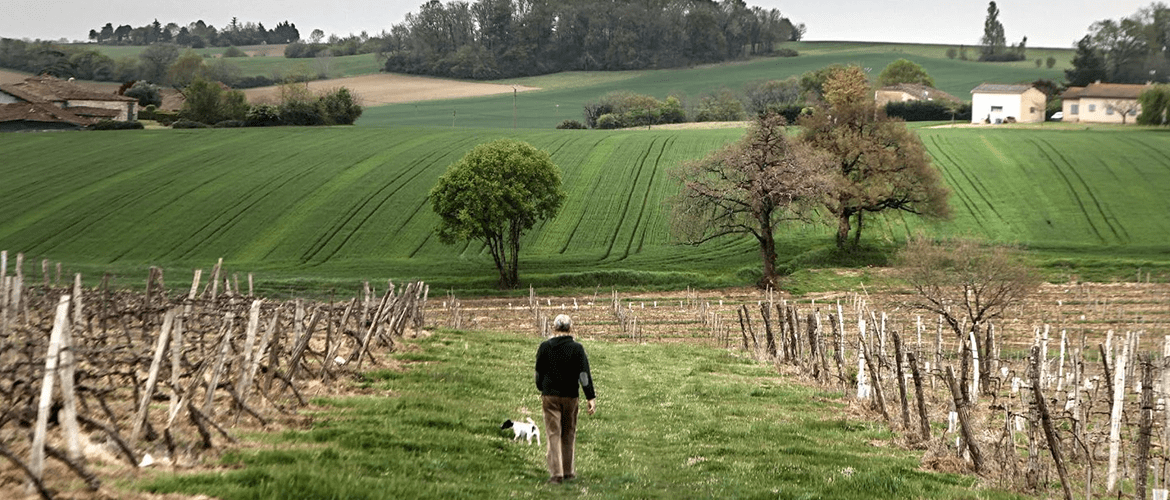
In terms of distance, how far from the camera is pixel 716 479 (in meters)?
16.1

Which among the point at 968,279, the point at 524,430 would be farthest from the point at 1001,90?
the point at 524,430

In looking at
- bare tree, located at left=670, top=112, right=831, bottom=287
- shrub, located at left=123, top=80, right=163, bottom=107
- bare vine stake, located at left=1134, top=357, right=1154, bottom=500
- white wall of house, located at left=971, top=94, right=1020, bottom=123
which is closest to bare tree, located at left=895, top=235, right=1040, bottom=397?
bare tree, located at left=670, top=112, right=831, bottom=287

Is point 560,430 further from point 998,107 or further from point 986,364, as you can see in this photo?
point 998,107

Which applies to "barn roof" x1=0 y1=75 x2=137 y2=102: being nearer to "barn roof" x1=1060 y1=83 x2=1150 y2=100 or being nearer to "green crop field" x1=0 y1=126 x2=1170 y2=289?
"green crop field" x1=0 y1=126 x2=1170 y2=289

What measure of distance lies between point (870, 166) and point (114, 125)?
85.1 meters

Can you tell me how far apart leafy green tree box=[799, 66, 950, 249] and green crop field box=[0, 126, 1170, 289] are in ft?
12.1

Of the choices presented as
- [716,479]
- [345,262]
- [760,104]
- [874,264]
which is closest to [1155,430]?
[716,479]

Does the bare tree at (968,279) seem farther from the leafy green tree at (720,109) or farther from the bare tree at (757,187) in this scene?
the leafy green tree at (720,109)

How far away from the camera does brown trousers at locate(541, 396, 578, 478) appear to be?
1588 cm

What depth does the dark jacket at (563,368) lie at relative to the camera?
16.2 m

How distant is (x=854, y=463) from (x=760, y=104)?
5865 inches

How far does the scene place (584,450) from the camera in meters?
18.9

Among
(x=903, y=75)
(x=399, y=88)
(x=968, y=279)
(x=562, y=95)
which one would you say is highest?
(x=903, y=75)

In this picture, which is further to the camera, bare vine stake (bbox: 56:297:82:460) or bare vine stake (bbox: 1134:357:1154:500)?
bare vine stake (bbox: 1134:357:1154:500)
